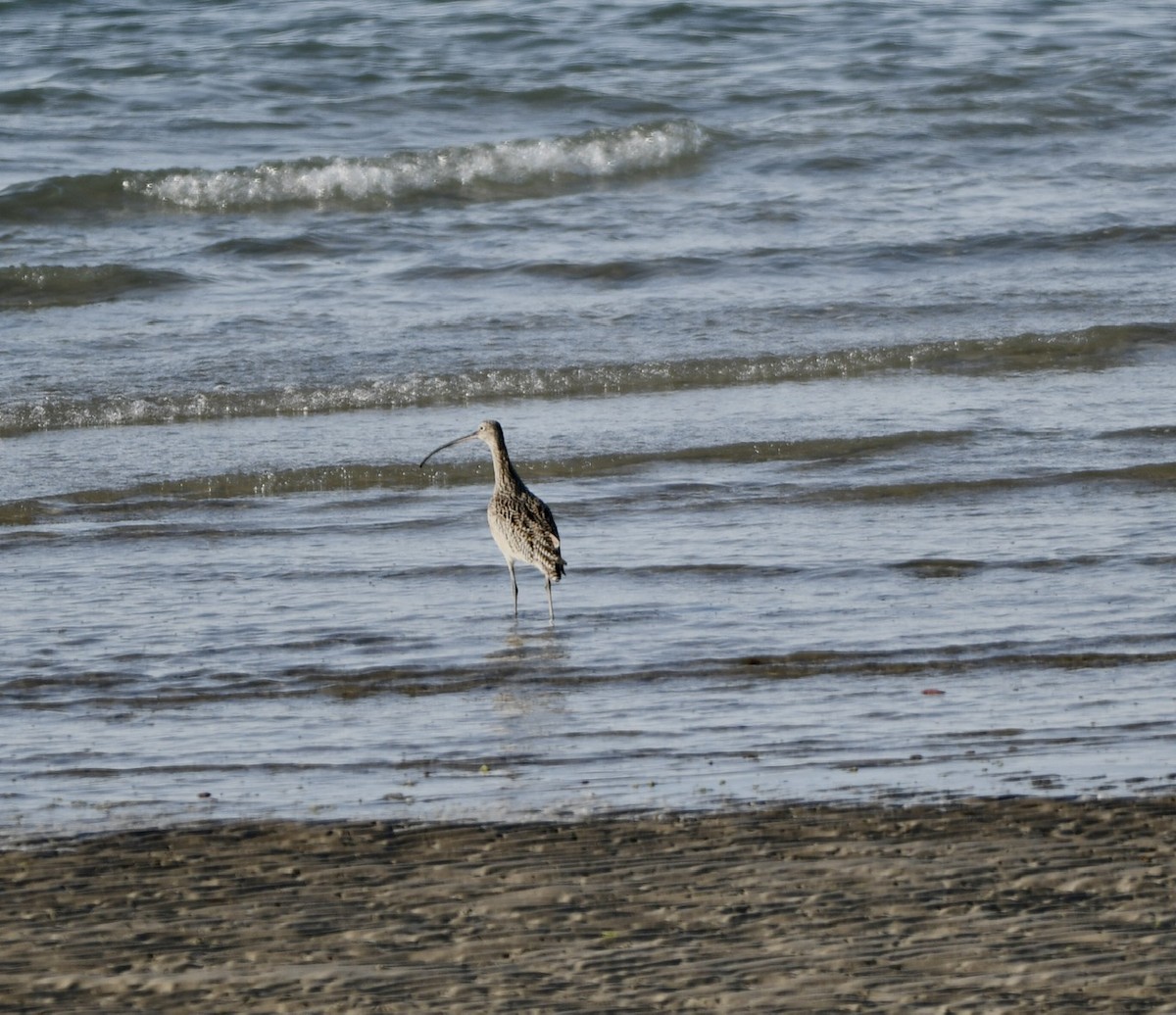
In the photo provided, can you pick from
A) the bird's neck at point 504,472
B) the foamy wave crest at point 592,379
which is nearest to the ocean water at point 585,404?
the foamy wave crest at point 592,379

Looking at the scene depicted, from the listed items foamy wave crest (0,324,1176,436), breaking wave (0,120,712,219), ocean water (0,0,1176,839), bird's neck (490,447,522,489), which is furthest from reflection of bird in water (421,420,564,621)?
breaking wave (0,120,712,219)

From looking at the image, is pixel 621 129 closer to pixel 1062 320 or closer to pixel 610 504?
pixel 1062 320

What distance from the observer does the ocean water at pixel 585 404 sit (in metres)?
5.44

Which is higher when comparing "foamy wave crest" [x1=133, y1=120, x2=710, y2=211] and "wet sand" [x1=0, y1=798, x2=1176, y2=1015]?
"wet sand" [x1=0, y1=798, x2=1176, y2=1015]

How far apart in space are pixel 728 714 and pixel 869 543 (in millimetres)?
2097

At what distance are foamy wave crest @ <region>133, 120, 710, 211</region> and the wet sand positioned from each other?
1129 centimetres

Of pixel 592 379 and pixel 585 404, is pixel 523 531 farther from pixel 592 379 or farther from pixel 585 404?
pixel 592 379

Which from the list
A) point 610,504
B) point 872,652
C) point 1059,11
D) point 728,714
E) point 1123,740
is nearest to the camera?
point 1123,740

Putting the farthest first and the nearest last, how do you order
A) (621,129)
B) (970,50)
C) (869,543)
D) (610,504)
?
(970,50), (621,129), (610,504), (869,543)

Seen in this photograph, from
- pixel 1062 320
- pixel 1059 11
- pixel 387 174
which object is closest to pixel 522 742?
pixel 1062 320

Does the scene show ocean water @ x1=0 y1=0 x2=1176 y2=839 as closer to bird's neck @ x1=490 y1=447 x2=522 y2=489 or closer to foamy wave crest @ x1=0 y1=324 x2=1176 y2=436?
foamy wave crest @ x1=0 y1=324 x2=1176 y2=436

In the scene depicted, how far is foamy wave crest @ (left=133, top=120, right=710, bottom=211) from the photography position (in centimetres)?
1542

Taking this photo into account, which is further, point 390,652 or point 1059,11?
point 1059,11

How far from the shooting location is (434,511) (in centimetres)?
838
